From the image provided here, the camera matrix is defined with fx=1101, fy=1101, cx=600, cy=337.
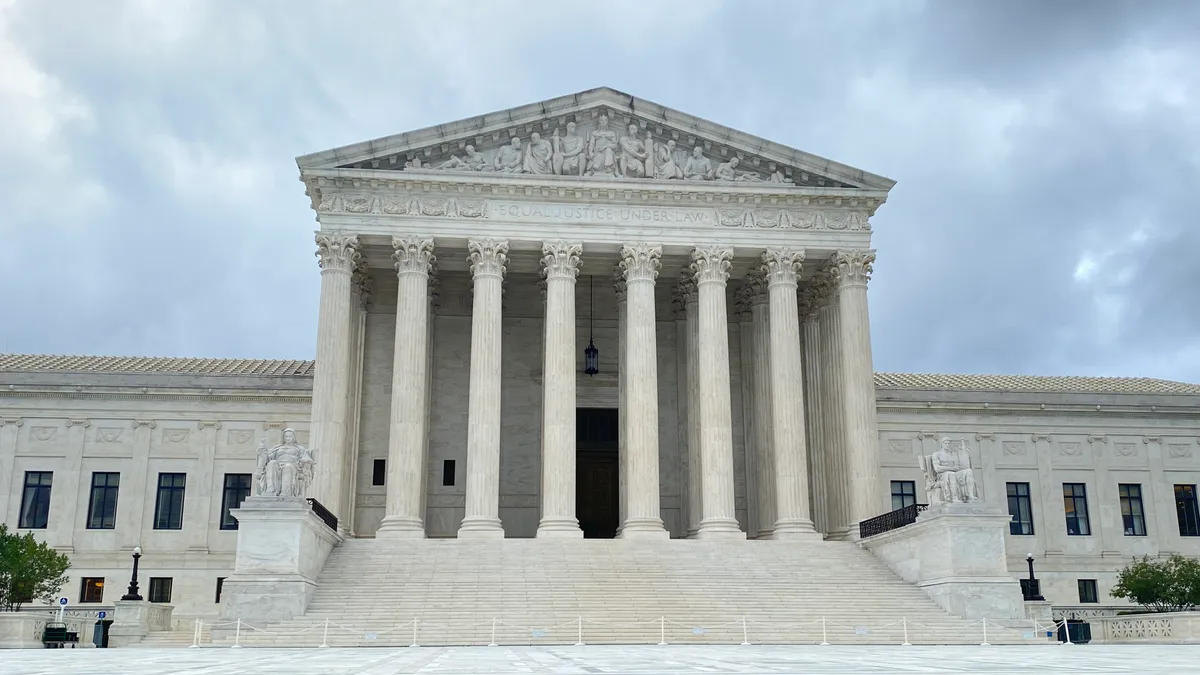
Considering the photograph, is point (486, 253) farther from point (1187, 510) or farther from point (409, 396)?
point (1187, 510)

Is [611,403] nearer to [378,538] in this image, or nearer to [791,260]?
[791,260]

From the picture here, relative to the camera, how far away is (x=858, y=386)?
40.2m

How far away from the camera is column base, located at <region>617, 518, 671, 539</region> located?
3753 centimetres

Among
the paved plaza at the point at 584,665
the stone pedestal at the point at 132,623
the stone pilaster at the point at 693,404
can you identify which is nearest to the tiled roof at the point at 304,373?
the stone pilaster at the point at 693,404

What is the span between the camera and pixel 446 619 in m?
28.8

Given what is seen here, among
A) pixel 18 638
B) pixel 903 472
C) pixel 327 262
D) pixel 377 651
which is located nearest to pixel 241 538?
pixel 18 638

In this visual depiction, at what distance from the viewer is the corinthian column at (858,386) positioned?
3944 centimetres

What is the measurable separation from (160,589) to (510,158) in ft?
71.6

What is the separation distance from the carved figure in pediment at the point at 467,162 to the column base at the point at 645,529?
1396cm

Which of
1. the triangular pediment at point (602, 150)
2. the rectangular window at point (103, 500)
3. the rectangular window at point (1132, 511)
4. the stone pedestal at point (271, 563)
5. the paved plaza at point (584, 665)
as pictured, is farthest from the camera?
the rectangular window at point (1132, 511)

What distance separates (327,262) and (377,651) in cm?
1870

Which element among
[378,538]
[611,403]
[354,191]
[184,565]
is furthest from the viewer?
[611,403]

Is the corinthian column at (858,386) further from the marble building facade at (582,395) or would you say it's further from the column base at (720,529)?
the column base at (720,529)

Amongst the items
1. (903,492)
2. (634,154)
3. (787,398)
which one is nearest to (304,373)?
(634,154)
